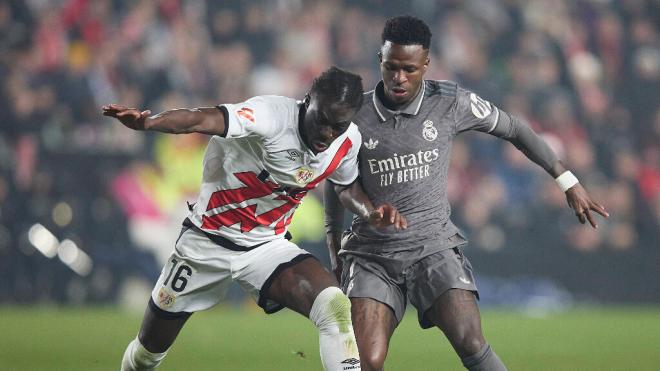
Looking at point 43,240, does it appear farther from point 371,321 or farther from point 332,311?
point 332,311

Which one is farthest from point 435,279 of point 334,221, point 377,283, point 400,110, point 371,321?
Answer: point 400,110

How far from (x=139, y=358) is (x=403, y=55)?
2.49 meters

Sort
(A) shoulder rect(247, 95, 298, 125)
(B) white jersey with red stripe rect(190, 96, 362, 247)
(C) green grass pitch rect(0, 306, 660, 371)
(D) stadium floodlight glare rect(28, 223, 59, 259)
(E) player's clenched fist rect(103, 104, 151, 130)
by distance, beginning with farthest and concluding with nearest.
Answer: (D) stadium floodlight glare rect(28, 223, 59, 259) → (C) green grass pitch rect(0, 306, 660, 371) → (B) white jersey with red stripe rect(190, 96, 362, 247) → (A) shoulder rect(247, 95, 298, 125) → (E) player's clenched fist rect(103, 104, 151, 130)

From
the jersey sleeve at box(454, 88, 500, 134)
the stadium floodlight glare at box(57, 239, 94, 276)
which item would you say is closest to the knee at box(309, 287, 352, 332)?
the jersey sleeve at box(454, 88, 500, 134)

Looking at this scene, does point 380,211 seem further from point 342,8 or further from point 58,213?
point 342,8

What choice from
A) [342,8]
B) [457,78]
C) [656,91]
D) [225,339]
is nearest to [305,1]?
[342,8]

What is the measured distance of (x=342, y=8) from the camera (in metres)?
17.2

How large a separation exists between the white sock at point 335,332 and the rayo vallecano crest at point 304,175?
27.1 inches

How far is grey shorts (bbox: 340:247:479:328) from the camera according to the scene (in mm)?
6617

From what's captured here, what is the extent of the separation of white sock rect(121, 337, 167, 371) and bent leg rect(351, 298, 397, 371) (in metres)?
1.32

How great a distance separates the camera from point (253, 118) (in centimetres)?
617

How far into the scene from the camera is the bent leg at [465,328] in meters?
6.34

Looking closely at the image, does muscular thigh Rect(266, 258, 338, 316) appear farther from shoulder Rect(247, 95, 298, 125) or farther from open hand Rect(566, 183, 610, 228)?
open hand Rect(566, 183, 610, 228)

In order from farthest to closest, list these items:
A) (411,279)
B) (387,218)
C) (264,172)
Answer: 1. (411,279)
2. (264,172)
3. (387,218)
